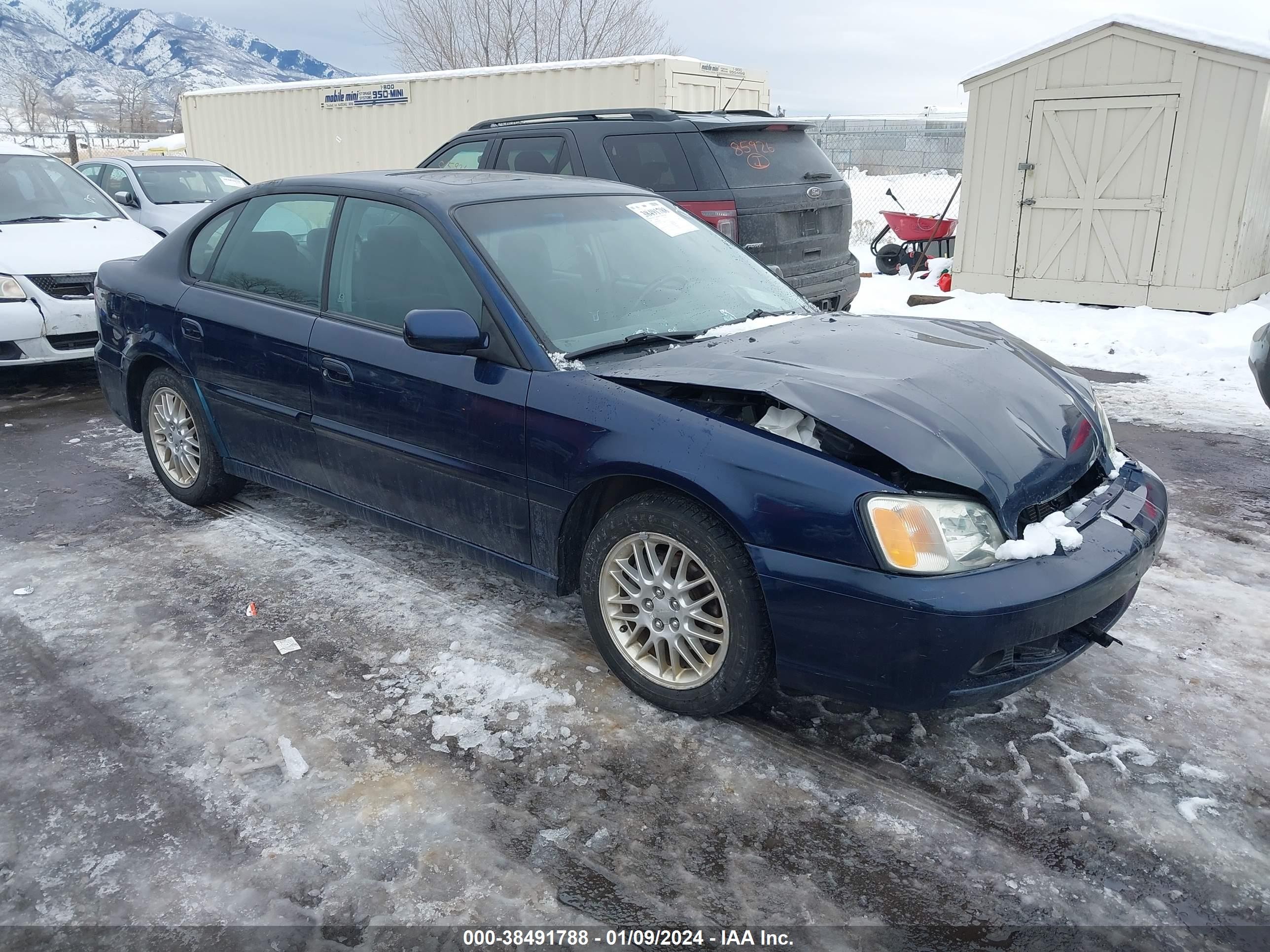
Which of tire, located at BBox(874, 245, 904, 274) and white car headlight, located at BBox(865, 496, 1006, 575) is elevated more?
white car headlight, located at BBox(865, 496, 1006, 575)

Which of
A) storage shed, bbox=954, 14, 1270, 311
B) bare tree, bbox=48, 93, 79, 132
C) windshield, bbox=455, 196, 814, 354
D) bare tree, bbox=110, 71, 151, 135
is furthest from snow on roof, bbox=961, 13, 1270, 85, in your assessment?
bare tree, bbox=48, 93, 79, 132

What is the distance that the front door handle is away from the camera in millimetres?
3850

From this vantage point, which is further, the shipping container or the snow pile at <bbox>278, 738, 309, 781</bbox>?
the shipping container

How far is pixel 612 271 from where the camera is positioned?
3.82 metres

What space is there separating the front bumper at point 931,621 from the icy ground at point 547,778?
32 centimetres

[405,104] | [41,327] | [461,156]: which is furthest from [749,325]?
[405,104]

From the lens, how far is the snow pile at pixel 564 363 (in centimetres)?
331

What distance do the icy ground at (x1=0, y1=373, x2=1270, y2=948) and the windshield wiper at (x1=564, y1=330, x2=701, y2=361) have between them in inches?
43.6

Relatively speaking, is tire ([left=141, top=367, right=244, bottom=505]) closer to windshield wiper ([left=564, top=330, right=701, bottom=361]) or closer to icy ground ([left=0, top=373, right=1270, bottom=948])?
icy ground ([left=0, top=373, right=1270, bottom=948])

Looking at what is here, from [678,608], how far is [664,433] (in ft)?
1.82

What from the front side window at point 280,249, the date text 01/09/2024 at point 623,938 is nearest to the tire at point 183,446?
the front side window at point 280,249

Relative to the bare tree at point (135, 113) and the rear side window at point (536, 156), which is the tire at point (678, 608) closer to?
the rear side window at point (536, 156)

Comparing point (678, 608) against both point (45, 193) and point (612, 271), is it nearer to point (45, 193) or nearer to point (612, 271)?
point (612, 271)

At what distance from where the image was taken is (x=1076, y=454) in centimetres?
319
